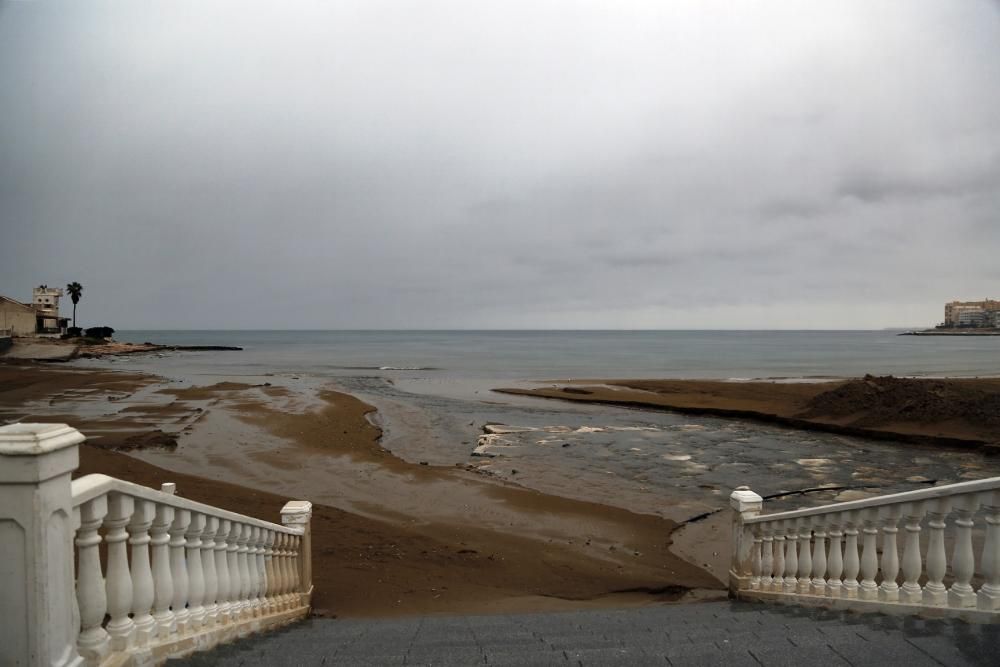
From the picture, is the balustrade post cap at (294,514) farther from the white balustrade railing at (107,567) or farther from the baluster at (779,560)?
the baluster at (779,560)

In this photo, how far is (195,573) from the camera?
348 cm

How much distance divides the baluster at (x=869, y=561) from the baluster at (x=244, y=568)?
4.75 meters

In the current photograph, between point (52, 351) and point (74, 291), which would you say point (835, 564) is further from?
point (74, 291)

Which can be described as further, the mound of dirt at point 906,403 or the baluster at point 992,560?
the mound of dirt at point 906,403

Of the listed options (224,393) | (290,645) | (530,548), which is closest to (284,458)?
(530,548)

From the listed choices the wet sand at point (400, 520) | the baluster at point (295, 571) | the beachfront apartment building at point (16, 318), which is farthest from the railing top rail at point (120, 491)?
the beachfront apartment building at point (16, 318)

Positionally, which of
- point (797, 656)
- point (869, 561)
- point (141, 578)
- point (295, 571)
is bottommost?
point (295, 571)

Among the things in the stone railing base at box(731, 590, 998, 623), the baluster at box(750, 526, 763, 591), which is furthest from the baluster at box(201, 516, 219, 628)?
the baluster at box(750, 526, 763, 591)

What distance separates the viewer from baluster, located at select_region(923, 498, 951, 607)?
396 centimetres

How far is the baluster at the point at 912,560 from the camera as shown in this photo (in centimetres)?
411

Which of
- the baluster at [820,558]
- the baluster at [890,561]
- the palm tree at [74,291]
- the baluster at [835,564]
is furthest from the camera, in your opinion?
the palm tree at [74,291]

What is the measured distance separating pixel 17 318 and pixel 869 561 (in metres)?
97.0

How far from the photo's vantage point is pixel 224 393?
31.6 metres

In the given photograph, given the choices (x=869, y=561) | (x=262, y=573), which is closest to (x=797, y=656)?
(x=869, y=561)
